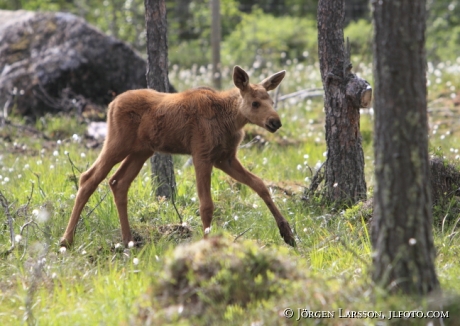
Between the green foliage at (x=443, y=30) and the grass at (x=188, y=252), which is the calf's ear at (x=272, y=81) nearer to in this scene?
the grass at (x=188, y=252)

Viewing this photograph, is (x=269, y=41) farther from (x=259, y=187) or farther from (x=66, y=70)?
(x=259, y=187)

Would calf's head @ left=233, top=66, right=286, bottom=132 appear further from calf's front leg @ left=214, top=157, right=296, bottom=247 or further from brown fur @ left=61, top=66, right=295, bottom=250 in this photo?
calf's front leg @ left=214, top=157, right=296, bottom=247

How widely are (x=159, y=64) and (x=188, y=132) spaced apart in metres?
1.33

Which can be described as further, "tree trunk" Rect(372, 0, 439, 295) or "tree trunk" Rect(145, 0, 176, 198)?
"tree trunk" Rect(145, 0, 176, 198)

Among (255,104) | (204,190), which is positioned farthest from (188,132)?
(255,104)

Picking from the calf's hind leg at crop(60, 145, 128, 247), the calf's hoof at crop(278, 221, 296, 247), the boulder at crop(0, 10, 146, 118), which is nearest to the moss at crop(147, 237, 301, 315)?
the calf's hoof at crop(278, 221, 296, 247)

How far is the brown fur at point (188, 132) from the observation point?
6102 millimetres

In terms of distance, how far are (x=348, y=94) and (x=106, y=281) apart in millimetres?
3224

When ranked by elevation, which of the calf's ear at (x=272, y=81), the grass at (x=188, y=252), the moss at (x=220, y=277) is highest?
the calf's ear at (x=272, y=81)

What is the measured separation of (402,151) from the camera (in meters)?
3.97

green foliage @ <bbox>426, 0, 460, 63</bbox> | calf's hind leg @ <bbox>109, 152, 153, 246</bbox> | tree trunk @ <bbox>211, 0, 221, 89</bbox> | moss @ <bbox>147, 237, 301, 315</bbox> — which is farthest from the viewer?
green foliage @ <bbox>426, 0, 460, 63</bbox>

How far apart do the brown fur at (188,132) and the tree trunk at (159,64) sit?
84 cm

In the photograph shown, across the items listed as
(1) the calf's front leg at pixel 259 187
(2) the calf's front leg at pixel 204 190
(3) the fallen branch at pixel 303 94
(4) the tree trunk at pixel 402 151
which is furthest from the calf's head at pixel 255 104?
(3) the fallen branch at pixel 303 94

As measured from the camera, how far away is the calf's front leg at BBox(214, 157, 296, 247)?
5.98 m
